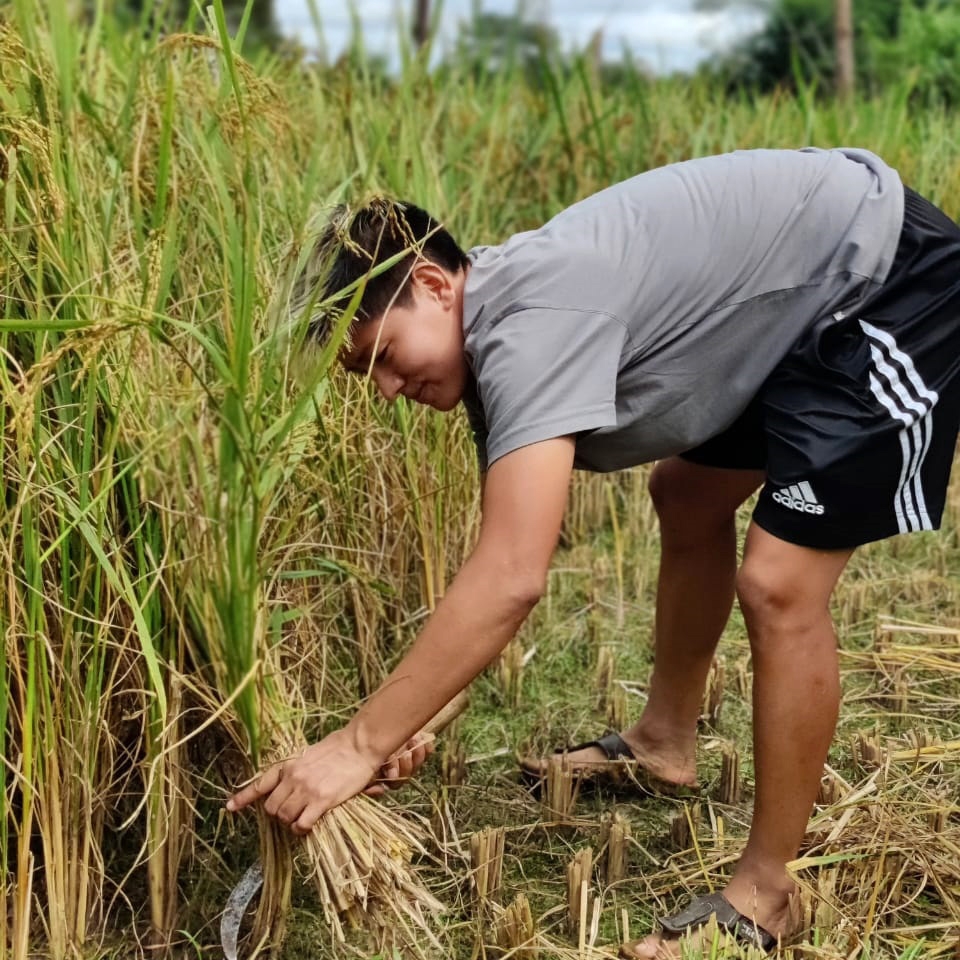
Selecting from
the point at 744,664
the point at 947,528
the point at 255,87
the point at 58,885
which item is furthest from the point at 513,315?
the point at 947,528

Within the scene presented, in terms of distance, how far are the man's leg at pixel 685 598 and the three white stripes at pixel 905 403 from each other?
13.4 inches

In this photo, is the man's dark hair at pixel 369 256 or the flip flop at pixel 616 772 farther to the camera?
the flip flop at pixel 616 772

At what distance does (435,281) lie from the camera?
1.53 m

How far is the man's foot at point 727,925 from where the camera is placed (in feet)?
5.14

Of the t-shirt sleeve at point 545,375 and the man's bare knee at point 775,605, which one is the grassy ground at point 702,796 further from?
the t-shirt sleeve at point 545,375

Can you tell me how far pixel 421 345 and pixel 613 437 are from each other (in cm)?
29

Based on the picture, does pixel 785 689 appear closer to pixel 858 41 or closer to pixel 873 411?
pixel 873 411

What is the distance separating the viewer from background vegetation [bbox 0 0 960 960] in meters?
1.44

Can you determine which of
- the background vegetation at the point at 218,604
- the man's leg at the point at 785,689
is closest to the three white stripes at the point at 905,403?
the man's leg at the point at 785,689

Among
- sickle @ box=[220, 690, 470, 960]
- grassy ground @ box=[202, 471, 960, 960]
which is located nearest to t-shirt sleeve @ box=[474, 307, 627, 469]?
sickle @ box=[220, 690, 470, 960]

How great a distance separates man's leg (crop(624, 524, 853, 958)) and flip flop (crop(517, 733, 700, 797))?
1.45 feet

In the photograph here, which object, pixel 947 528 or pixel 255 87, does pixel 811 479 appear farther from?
pixel 947 528

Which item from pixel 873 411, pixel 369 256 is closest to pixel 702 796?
pixel 873 411

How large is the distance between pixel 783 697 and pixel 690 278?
21.7 inches
